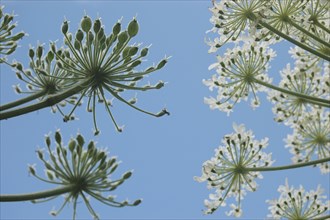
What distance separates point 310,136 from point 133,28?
753 cm

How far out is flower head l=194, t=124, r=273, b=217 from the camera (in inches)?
409

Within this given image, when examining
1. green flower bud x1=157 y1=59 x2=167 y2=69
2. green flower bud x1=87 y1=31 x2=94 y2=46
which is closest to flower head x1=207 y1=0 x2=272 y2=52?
green flower bud x1=157 y1=59 x2=167 y2=69

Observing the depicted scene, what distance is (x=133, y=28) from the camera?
648 centimetres

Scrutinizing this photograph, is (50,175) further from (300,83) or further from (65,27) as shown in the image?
(300,83)

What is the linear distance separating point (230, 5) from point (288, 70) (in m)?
3.47

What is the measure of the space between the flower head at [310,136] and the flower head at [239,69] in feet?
7.15

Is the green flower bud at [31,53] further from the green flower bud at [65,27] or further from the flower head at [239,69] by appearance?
the flower head at [239,69]

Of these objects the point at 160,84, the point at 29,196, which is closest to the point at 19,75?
the point at 160,84

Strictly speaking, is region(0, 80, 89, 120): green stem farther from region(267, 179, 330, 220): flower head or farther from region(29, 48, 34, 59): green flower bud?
region(267, 179, 330, 220): flower head

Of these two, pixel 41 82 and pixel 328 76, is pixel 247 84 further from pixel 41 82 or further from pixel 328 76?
pixel 41 82

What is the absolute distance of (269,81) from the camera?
11625mm

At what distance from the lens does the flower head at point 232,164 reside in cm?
1040

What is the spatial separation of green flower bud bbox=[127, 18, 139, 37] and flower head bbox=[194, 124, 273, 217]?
176 inches

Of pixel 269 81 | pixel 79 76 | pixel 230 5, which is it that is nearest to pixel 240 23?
pixel 230 5
